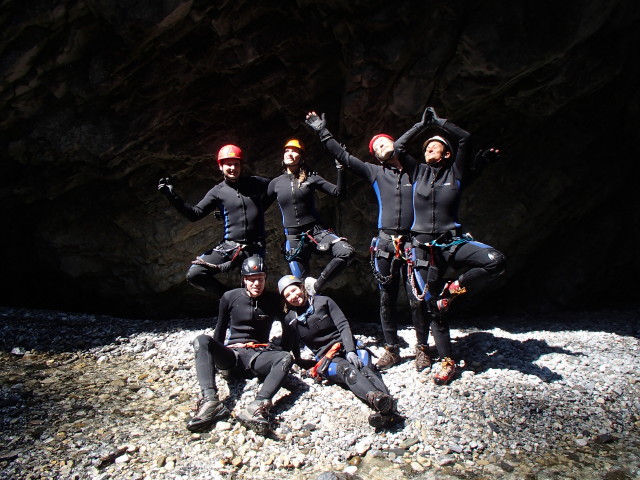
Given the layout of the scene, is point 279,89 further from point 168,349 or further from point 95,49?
point 168,349

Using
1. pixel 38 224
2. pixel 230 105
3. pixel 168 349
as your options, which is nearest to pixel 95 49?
pixel 230 105

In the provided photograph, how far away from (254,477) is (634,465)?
4052mm

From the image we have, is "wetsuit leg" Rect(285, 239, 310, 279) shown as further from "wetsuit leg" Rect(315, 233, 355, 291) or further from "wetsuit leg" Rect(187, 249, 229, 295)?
"wetsuit leg" Rect(187, 249, 229, 295)

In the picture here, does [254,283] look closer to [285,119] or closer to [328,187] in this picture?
[328,187]

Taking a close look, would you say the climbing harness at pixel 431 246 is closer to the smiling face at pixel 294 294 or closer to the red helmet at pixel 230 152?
the smiling face at pixel 294 294

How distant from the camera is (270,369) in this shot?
20.0 ft

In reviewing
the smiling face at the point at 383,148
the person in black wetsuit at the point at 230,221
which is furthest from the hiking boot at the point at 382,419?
the smiling face at the point at 383,148

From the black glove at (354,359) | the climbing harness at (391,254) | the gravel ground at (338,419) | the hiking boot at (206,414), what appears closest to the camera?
the gravel ground at (338,419)

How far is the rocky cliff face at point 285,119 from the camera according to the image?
285 inches

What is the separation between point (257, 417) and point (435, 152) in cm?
424

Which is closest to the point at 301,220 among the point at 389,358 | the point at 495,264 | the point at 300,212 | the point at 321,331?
the point at 300,212

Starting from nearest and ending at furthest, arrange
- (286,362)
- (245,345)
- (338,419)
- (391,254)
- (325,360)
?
1. (338,419)
2. (286,362)
3. (325,360)
4. (245,345)
5. (391,254)

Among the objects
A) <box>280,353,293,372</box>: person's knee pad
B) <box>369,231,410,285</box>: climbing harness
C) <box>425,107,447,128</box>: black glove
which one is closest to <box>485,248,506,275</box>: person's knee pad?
<box>369,231,410,285</box>: climbing harness

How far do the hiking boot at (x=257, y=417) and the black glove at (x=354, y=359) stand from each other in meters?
1.27
